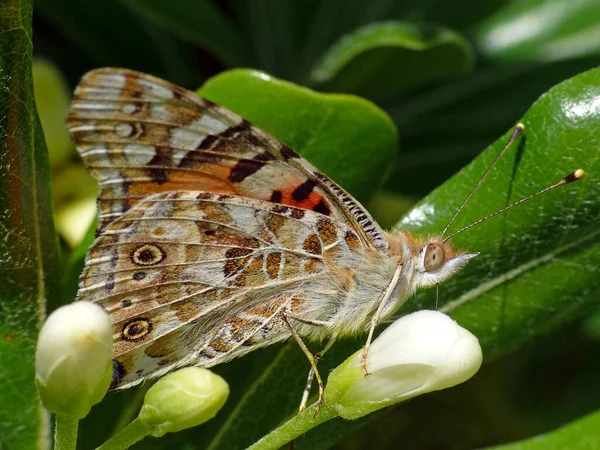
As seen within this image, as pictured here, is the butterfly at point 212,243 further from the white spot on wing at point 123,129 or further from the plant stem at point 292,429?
the plant stem at point 292,429

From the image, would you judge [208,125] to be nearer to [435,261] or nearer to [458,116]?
[435,261]

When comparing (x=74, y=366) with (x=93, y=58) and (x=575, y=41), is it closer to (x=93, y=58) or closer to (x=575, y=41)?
(x=93, y=58)

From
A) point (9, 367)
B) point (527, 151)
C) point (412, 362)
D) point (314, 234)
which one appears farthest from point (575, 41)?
point (9, 367)

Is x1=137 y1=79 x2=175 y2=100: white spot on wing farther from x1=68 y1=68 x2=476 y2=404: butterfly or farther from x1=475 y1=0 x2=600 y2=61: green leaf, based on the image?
x1=475 y1=0 x2=600 y2=61: green leaf

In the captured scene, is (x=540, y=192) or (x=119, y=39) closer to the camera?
(x=540, y=192)

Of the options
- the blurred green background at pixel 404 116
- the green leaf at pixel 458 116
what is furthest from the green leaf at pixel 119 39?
the green leaf at pixel 458 116

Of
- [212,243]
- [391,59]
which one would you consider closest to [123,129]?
[212,243]

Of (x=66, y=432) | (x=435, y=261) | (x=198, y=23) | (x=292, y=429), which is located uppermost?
(x=198, y=23)
